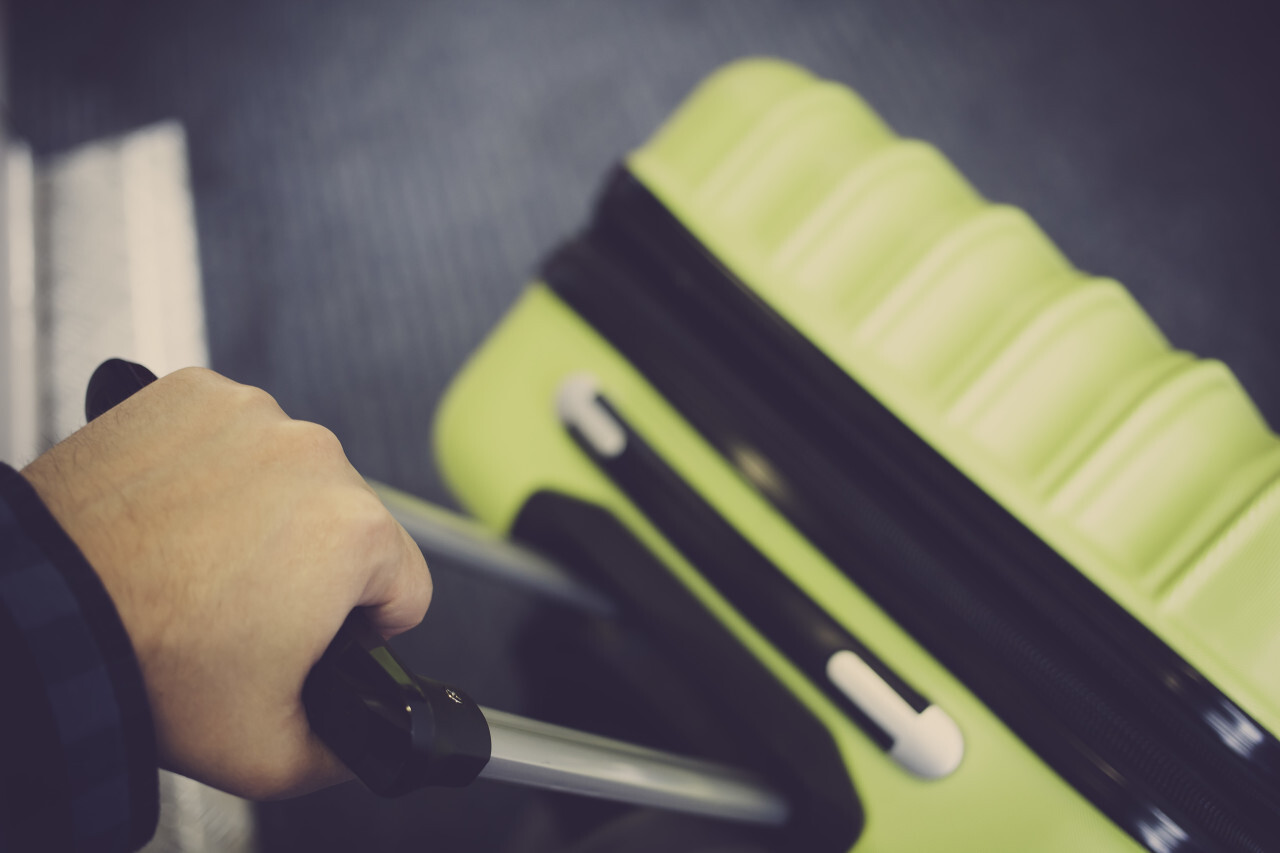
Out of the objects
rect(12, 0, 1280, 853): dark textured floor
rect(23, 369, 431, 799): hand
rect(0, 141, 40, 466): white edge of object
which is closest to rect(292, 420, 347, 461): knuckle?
rect(23, 369, 431, 799): hand

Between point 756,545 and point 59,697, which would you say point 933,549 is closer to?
point 756,545

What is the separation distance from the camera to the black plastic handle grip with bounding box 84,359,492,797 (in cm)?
30

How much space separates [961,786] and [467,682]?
2.27 ft

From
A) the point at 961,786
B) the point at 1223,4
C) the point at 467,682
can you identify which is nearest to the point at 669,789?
the point at 961,786

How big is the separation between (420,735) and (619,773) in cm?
18

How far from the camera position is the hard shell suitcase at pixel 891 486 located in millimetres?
480

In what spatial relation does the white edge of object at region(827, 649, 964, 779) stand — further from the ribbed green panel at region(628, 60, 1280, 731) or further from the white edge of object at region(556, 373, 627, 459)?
the white edge of object at region(556, 373, 627, 459)

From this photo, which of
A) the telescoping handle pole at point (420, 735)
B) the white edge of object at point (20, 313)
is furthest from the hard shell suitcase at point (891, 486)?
the white edge of object at point (20, 313)

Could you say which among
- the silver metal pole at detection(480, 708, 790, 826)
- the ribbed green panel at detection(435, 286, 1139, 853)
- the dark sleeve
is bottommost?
the dark sleeve

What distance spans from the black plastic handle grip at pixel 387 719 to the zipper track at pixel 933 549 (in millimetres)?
334

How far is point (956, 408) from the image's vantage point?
0.56 metres

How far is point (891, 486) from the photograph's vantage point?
554 millimetres

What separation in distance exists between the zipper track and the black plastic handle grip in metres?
0.33

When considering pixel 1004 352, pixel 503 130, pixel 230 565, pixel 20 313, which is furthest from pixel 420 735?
pixel 20 313
